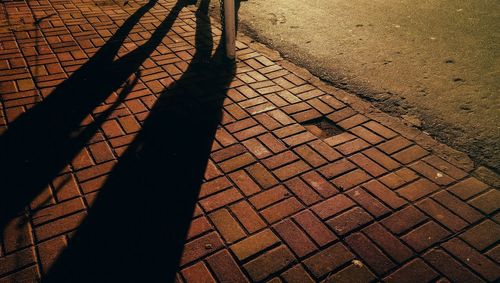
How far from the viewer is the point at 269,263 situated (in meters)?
2.08

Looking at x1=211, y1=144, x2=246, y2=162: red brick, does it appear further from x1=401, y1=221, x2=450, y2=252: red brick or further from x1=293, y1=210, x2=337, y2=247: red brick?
x1=401, y1=221, x2=450, y2=252: red brick

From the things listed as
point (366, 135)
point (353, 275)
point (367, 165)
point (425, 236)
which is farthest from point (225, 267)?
point (366, 135)

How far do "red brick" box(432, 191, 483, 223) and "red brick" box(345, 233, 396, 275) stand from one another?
718 mm

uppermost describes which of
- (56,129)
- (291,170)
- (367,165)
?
(367,165)

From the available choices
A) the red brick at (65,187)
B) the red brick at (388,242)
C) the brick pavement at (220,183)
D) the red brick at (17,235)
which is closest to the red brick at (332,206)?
the brick pavement at (220,183)

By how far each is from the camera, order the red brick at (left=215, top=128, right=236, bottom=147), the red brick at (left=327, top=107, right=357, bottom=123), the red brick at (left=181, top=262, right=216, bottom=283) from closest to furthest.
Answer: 1. the red brick at (left=181, top=262, right=216, bottom=283)
2. the red brick at (left=215, top=128, right=236, bottom=147)
3. the red brick at (left=327, top=107, right=357, bottom=123)

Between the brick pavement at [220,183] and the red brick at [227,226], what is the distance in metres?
0.01

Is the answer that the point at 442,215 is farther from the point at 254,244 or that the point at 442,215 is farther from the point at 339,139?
the point at 254,244

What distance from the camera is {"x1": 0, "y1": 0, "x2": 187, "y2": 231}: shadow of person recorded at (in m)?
2.57

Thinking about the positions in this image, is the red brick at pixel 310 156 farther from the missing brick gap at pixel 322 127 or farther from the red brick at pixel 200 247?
the red brick at pixel 200 247

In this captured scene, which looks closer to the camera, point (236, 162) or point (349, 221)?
point (349, 221)

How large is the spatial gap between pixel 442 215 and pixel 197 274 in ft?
5.70

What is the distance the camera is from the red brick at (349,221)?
7.47 feet

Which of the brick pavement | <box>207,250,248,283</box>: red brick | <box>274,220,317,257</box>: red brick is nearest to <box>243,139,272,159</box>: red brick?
the brick pavement
